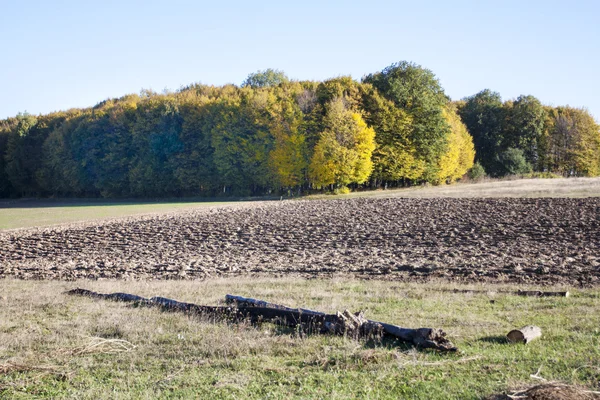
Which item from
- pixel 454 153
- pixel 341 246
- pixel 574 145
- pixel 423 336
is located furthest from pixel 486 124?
pixel 423 336

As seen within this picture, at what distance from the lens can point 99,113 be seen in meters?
93.2

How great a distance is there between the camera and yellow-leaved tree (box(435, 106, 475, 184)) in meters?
77.3

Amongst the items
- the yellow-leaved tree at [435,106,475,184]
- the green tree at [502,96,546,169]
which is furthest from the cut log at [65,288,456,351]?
the green tree at [502,96,546,169]

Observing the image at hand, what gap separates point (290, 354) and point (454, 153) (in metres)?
75.1

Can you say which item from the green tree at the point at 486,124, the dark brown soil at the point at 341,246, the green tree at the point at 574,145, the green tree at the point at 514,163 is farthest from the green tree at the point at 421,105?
the dark brown soil at the point at 341,246

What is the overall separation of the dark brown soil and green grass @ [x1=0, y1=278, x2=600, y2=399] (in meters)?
4.77

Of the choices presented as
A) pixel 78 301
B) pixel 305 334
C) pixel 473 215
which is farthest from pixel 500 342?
pixel 473 215

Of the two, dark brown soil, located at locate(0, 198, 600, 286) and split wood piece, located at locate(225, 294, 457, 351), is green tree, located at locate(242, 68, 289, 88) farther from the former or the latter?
split wood piece, located at locate(225, 294, 457, 351)

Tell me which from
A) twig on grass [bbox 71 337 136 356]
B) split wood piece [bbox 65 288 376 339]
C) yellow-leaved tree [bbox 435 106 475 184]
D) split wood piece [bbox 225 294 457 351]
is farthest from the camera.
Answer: yellow-leaved tree [bbox 435 106 475 184]

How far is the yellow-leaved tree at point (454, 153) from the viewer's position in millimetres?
77312

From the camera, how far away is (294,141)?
229 ft

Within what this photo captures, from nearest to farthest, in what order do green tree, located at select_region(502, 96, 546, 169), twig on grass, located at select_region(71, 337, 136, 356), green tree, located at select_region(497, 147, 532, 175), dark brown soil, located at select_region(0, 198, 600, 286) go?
1. twig on grass, located at select_region(71, 337, 136, 356)
2. dark brown soil, located at select_region(0, 198, 600, 286)
3. green tree, located at select_region(497, 147, 532, 175)
4. green tree, located at select_region(502, 96, 546, 169)

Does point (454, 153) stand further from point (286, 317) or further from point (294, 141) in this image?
point (286, 317)

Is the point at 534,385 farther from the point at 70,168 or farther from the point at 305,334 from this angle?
the point at 70,168
